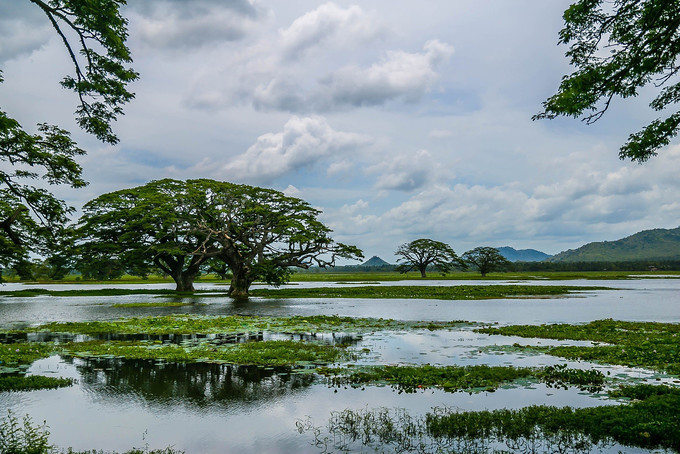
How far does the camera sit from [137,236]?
2270 inches

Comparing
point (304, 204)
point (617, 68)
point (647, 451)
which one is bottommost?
point (647, 451)

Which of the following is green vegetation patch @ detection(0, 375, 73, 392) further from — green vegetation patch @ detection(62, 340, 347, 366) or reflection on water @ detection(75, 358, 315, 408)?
green vegetation patch @ detection(62, 340, 347, 366)

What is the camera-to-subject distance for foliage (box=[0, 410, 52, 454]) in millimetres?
7804

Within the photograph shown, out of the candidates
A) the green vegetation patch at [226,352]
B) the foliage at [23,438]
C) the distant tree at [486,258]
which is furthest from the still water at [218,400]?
the distant tree at [486,258]

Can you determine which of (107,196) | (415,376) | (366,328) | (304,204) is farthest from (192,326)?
(107,196)

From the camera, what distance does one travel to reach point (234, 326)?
25219 mm

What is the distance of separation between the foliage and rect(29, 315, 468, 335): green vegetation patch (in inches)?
546

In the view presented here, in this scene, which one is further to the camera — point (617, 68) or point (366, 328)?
point (366, 328)

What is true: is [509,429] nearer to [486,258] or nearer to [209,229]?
[209,229]

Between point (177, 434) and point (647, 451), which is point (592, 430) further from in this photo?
point (177, 434)

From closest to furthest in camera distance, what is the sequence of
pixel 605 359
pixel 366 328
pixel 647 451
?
pixel 647 451
pixel 605 359
pixel 366 328

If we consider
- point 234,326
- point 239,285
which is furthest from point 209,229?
point 234,326

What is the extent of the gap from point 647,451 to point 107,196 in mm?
62055

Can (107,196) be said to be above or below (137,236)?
above
